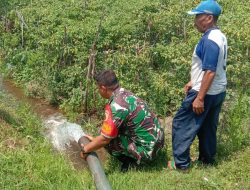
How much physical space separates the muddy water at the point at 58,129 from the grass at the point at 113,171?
28 centimetres

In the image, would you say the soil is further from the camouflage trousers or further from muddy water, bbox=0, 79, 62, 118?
muddy water, bbox=0, 79, 62, 118

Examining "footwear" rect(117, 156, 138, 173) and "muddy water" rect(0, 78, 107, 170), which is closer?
"footwear" rect(117, 156, 138, 173)

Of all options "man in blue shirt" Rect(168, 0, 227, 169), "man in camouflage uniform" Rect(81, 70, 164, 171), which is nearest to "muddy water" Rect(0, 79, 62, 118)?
"man in camouflage uniform" Rect(81, 70, 164, 171)

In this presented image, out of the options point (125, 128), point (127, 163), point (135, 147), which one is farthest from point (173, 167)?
point (125, 128)

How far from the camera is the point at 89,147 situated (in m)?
4.78

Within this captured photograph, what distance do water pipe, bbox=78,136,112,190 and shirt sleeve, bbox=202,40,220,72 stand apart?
1492mm

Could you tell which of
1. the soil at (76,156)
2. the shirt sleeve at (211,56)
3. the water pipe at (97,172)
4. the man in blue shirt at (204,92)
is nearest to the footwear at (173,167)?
the man in blue shirt at (204,92)

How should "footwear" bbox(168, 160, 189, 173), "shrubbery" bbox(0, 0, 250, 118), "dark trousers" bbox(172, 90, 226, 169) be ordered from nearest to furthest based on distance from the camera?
"dark trousers" bbox(172, 90, 226, 169) < "footwear" bbox(168, 160, 189, 173) < "shrubbery" bbox(0, 0, 250, 118)

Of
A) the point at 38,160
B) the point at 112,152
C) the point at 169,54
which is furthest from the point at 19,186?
the point at 169,54

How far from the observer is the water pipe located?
13.9 feet

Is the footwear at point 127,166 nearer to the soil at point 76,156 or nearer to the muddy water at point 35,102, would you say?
the soil at point 76,156

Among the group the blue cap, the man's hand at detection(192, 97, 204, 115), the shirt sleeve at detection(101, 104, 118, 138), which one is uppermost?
the blue cap

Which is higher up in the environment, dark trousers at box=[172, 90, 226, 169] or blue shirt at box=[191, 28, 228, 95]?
blue shirt at box=[191, 28, 228, 95]

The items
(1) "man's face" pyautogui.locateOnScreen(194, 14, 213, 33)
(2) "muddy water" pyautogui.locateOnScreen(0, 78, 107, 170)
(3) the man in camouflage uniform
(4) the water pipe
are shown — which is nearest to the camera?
(4) the water pipe
